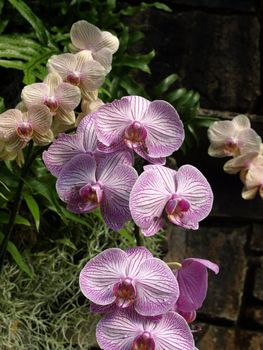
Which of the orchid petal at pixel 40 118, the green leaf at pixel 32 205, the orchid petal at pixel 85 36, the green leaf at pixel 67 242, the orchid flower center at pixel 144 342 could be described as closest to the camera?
the orchid flower center at pixel 144 342

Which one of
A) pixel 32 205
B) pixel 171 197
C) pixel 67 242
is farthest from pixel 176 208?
pixel 67 242

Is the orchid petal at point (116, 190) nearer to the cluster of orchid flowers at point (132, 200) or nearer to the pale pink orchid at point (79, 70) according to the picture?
the cluster of orchid flowers at point (132, 200)

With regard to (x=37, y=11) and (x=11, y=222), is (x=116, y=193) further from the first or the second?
(x=37, y=11)

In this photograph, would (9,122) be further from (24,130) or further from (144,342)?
(144,342)

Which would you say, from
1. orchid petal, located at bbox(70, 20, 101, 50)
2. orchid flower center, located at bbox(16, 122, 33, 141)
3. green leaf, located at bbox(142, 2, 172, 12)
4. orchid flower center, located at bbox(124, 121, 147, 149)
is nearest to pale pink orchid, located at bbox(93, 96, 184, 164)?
orchid flower center, located at bbox(124, 121, 147, 149)

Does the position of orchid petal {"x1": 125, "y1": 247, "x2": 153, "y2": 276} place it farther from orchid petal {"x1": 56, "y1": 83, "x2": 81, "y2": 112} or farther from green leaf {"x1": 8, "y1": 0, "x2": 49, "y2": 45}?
green leaf {"x1": 8, "y1": 0, "x2": 49, "y2": 45}

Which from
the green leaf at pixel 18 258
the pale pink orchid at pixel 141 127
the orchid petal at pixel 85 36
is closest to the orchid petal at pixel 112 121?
the pale pink orchid at pixel 141 127

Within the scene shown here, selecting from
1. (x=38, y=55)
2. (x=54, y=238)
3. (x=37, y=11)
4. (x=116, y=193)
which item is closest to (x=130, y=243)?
(x=54, y=238)

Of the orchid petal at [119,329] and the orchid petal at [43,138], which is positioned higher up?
the orchid petal at [43,138]
